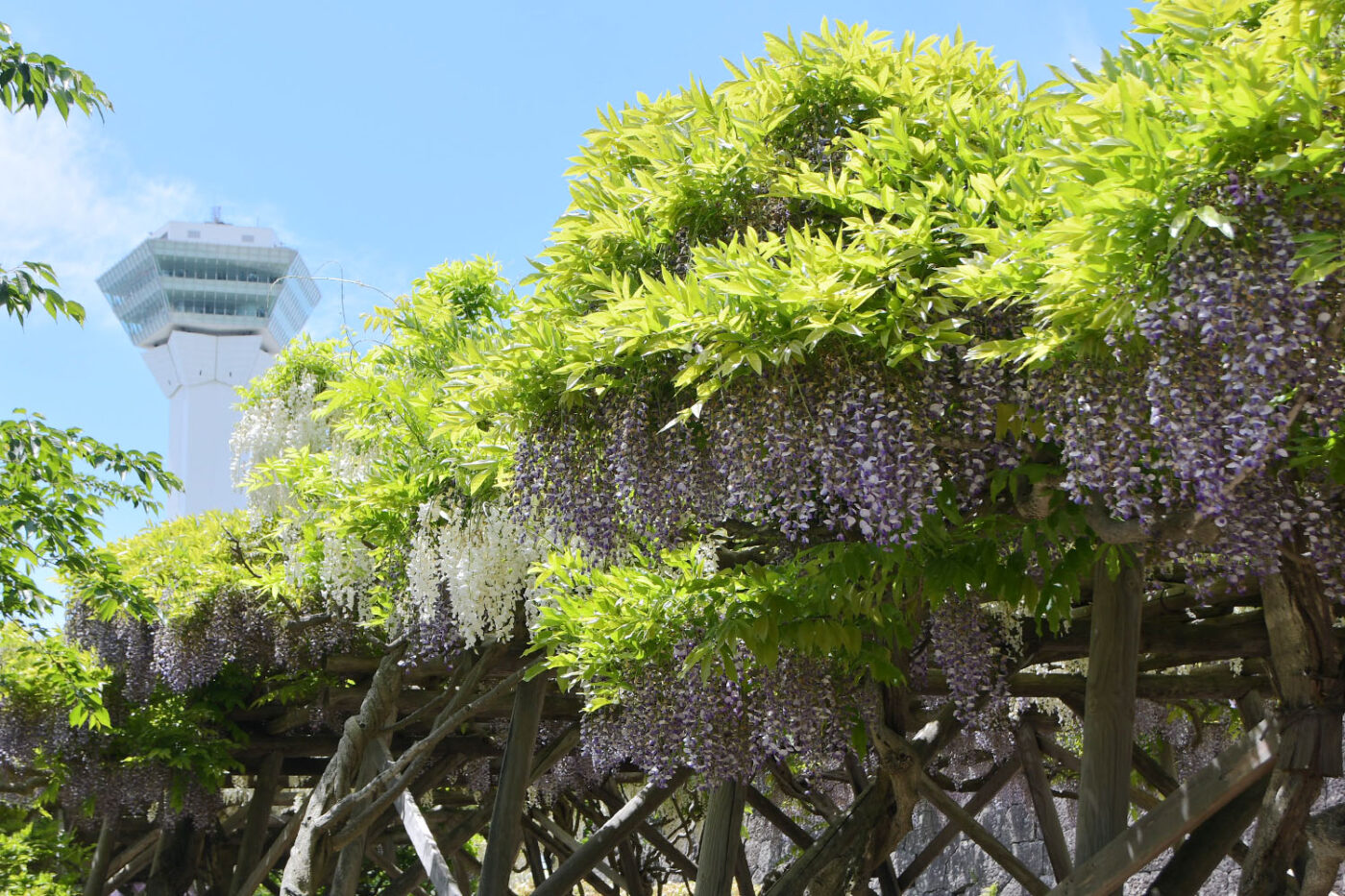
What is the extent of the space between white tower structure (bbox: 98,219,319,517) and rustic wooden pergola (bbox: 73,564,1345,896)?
150 ft

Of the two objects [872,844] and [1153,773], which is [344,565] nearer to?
[872,844]

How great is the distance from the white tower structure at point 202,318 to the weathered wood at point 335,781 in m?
48.7

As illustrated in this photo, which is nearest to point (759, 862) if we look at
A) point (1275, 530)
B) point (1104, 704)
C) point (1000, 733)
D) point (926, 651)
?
point (1000, 733)

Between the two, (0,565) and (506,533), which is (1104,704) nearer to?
(506,533)

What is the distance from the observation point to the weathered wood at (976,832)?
19.7 ft

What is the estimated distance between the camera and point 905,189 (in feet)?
12.1

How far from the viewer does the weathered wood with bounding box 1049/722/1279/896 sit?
13.6 feet

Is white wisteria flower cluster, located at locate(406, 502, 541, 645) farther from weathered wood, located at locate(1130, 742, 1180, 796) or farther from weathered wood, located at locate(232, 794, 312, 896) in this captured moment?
weathered wood, located at locate(1130, 742, 1180, 796)

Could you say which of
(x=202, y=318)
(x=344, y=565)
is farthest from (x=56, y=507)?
(x=202, y=318)

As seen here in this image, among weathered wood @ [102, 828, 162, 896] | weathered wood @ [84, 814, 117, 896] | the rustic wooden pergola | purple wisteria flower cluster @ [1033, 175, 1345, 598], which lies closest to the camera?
purple wisteria flower cluster @ [1033, 175, 1345, 598]

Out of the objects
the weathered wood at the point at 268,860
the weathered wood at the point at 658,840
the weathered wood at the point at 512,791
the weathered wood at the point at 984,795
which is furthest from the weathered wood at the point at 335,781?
the weathered wood at the point at 984,795

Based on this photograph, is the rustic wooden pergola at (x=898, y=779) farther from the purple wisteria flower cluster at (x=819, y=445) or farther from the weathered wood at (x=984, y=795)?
the purple wisteria flower cluster at (x=819, y=445)

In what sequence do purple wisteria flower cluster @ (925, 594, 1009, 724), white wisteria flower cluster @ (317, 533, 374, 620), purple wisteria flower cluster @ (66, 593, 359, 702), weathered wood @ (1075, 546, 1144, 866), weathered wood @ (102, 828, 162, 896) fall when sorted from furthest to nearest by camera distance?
weathered wood @ (102, 828, 162, 896)
purple wisteria flower cluster @ (66, 593, 359, 702)
white wisteria flower cluster @ (317, 533, 374, 620)
purple wisteria flower cluster @ (925, 594, 1009, 724)
weathered wood @ (1075, 546, 1144, 866)

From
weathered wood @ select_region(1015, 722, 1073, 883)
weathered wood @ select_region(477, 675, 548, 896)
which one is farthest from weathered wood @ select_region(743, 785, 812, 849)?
weathered wood @ select_region(477, 675, 548, 896)
